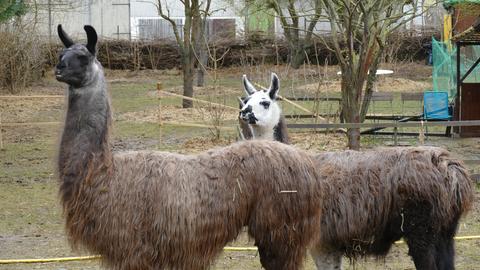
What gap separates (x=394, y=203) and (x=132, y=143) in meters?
10.2

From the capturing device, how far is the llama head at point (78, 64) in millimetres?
4895

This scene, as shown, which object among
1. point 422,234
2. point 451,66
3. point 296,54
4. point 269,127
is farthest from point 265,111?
point 296,54

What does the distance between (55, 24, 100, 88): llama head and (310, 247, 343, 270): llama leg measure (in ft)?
7.73

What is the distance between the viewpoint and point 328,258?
20.5 ft

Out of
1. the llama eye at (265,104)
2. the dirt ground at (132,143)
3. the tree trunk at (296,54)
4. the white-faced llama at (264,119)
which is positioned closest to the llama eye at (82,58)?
the dirt ground at (132,143)

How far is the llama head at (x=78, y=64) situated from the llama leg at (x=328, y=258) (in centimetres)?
236

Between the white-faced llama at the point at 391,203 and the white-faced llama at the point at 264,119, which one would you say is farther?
the white-faced llama at the point at 264,119

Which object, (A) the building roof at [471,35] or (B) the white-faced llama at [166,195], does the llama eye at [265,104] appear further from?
(A) the building roof at [471,35]

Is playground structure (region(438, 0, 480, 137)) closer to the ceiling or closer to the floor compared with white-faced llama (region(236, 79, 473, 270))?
closer to the ceiling

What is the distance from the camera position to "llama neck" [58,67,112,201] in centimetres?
493

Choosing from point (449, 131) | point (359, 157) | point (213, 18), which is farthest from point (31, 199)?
point (213, 18)

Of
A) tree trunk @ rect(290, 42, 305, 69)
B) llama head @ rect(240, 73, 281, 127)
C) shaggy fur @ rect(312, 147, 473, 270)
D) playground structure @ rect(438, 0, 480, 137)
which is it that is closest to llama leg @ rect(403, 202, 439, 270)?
shaggy fur @ rect(312, 147, 473, 270)

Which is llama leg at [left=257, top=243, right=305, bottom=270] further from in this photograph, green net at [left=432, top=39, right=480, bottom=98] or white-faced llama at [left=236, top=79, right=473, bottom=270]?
green net at [left=432, top=39, right=480, bottom=98]

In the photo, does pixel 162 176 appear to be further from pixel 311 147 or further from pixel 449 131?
pixel 449 131
